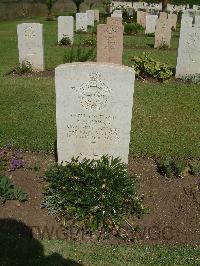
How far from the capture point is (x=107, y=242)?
14.9 ft

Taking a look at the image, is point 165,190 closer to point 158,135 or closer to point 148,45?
point 158,135

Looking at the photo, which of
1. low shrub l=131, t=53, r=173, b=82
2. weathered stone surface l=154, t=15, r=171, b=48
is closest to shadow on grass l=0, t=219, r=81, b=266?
low shrub l=131, t=53, r=173, b=82

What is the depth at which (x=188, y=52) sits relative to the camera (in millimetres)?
11242

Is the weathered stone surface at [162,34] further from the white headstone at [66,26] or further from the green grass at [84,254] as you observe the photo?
the green grass at [84,254]

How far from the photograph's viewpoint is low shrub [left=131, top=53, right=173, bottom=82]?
10711 mm

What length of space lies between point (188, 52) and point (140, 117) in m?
4.15

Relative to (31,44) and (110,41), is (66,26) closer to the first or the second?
(31,44)

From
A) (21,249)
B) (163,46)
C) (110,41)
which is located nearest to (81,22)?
(163,46)

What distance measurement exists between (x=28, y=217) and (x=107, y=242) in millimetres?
1109

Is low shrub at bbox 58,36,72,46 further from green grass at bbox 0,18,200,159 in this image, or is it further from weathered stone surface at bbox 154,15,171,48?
green grass at bbox 0,18,200,159

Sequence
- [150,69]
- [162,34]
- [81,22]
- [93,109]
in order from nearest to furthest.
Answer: [93,109], [150,69], [162,34], [81,22]

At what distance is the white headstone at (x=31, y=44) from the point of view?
11513mm

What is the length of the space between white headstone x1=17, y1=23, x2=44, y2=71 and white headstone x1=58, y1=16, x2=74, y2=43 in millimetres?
5493

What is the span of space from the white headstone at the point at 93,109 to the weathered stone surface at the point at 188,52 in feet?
22.1
